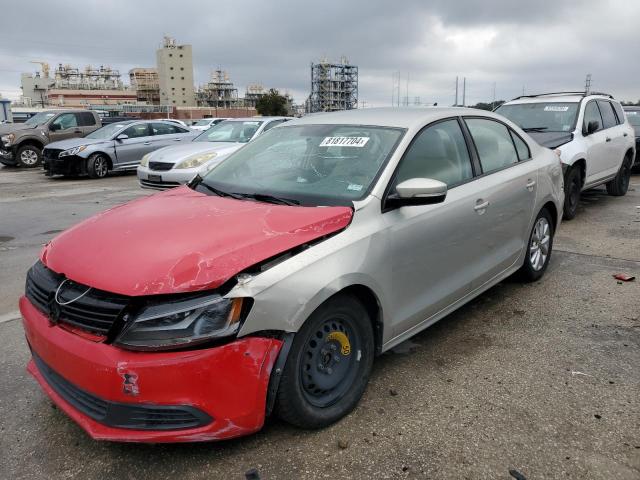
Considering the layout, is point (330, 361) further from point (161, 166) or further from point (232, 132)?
point (232, 132)

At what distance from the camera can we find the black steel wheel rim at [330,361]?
2553mm

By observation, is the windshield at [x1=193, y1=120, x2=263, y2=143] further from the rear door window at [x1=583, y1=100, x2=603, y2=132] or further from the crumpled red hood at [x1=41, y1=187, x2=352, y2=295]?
the crumpled red hood at [x1=41, y1=187, x2=352, y2=295]

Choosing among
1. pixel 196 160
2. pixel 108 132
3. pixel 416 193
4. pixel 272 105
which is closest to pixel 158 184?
pixel 196 160

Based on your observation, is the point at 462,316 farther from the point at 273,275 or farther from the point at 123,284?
the point at 123,284

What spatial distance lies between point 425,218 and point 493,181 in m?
1.04

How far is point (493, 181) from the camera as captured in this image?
391 centimetres

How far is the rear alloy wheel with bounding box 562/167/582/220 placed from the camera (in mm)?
7430

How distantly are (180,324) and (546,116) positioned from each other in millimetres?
7714

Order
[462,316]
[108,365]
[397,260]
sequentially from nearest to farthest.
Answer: [108,365] < [397,260] < [462,316]

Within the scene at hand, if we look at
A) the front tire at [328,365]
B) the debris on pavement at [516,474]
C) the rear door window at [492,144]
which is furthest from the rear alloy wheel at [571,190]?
the debris on pavement at [516,474]

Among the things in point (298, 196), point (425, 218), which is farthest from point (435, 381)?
point (298, 196)

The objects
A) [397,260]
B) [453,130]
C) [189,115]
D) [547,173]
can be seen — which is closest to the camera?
[397,260]

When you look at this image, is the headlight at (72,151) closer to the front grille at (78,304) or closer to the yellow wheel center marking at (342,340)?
the front grille at (78,304)

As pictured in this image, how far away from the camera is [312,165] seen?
134 inches
